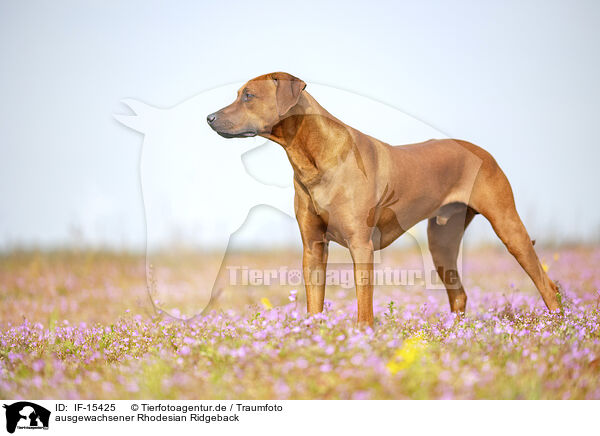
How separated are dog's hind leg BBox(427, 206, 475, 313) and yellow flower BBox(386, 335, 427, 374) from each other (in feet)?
5.95

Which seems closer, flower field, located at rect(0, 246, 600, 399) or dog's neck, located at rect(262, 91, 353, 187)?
flower field, located at rect(0, 246, 600, 399)

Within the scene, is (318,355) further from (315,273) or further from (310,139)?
(310,139)

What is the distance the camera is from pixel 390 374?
10.9 feet

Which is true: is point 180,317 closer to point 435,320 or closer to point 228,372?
point 228,372

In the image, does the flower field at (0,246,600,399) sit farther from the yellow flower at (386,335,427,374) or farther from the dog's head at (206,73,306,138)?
the dog's head at (206,73,306,138)

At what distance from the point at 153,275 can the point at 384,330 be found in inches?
91.3

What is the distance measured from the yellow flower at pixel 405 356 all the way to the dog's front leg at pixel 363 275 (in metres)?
0.39

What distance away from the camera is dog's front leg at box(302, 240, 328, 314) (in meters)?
4.46

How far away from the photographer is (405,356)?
352cm

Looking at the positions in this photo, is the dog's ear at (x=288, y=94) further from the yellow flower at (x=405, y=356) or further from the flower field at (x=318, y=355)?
the yellow flower at (x=405, y=356)

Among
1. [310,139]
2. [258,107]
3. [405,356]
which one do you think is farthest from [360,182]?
[405,356]

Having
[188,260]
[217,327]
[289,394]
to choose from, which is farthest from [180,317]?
[188,260]
